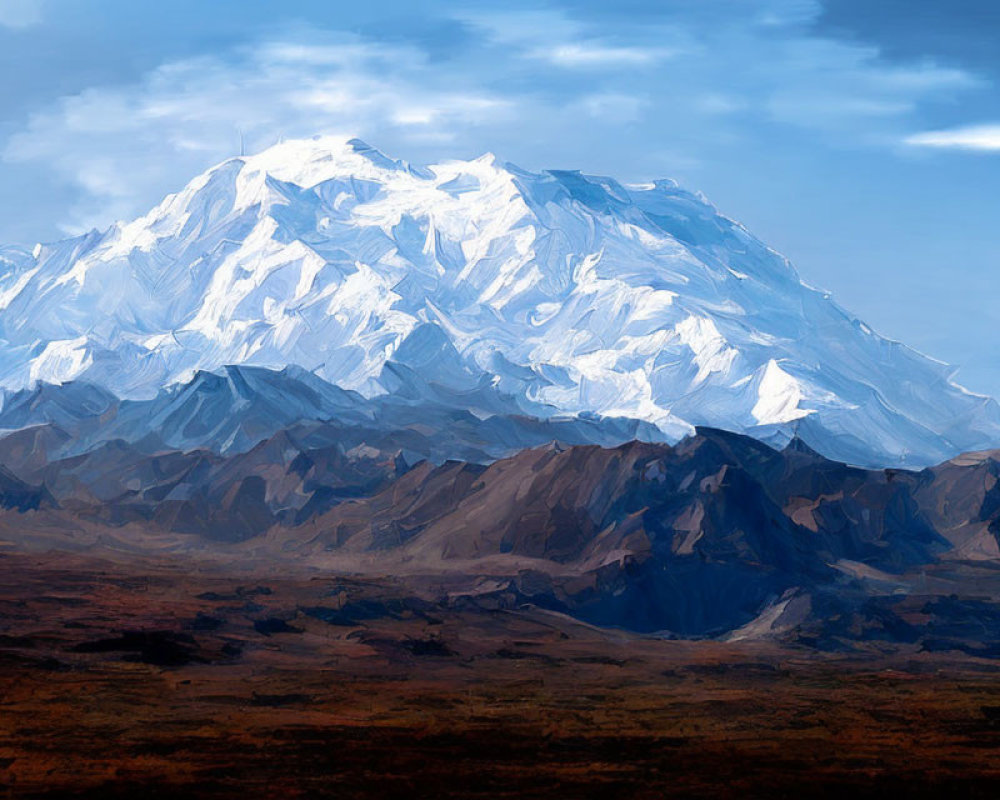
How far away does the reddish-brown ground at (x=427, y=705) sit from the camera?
3406 cm

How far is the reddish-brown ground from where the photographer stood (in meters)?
34.1

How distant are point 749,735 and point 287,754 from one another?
12.5 m

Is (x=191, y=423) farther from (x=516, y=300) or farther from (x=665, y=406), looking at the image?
(x=516, y=300)

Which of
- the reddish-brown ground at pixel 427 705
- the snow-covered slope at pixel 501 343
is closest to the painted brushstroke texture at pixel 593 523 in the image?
the reddish-brown ground at pixel 427 705

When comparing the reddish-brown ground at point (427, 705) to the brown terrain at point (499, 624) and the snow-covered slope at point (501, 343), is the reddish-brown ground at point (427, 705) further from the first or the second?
the snow-covered slope at point (501, 343)

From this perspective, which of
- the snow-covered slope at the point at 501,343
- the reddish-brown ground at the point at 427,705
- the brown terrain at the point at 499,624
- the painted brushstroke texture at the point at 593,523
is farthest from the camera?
the snow-covered slope at the point at 501,343

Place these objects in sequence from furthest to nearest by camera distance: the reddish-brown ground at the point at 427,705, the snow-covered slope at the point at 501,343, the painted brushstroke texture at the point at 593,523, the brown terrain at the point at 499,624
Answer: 1. the snow-covered slope at the point at 501,343
2. the painted brushstroke texture at the point at 593,523
3. the brown terrain at the point at 499,624
4. the reddish-brown ground at the point at 427,705

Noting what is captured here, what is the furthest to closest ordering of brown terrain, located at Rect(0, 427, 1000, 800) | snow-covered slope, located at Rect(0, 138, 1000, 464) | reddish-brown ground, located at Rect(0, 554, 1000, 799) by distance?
snow-covered slope, located at Rect(0, 138, 1000, 464)
brown terrain, located at Rect(0, 427, 1000, 800)
reddish-brown ground, located at Rect(0, 554, 1000, 799)

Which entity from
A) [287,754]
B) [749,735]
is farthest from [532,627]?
[287,754]

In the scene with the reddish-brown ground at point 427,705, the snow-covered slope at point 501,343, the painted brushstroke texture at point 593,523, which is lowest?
the reddish-brown ground at point 427,705

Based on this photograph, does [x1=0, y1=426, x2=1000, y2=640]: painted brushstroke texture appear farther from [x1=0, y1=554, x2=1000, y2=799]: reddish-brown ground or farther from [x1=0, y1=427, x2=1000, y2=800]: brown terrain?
[x1=0, y1=554, x2=1000, y2=799]: reddish-brown ground

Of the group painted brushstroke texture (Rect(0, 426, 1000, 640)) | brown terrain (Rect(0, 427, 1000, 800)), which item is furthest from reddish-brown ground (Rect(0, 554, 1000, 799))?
painted brushstroke texture (Rect(0, 426, 1000, 640))

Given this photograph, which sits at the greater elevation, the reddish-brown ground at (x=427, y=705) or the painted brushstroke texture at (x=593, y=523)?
the painted brushstroke texture at (x=593, y=523)

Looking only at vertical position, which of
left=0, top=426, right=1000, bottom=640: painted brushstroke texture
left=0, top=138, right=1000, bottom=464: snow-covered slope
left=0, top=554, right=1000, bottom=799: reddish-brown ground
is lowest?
left=0, top=554, right=1000, bottom=799: reddish-brown ground
